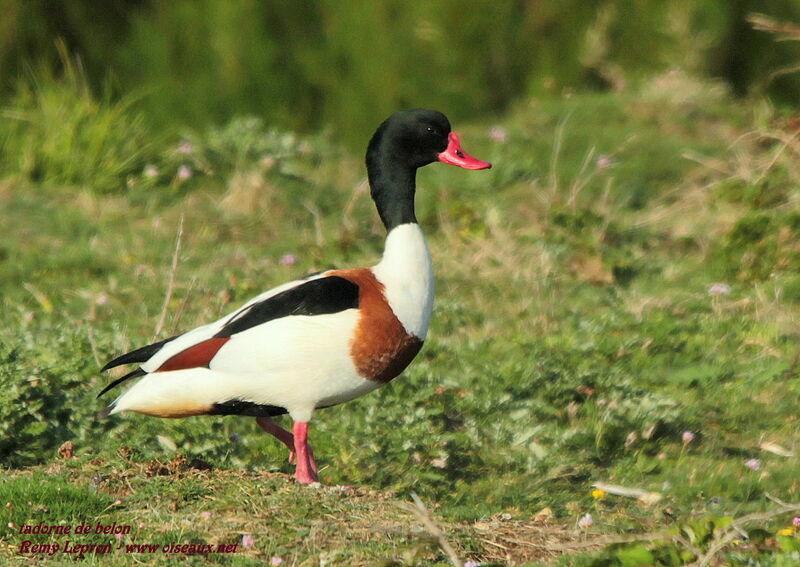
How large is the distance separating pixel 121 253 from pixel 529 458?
3806mm

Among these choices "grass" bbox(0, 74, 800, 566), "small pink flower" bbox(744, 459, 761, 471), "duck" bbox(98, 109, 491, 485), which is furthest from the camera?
"small pink flower" bbox(744, 459, 761, 471)

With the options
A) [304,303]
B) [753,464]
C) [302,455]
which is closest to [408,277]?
[304,303]

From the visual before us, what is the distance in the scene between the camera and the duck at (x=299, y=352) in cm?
463

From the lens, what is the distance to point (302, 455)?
4742 mm

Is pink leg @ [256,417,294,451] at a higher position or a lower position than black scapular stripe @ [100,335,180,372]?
lower

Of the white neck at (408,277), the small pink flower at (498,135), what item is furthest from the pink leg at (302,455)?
the small pink flower at (498,135)

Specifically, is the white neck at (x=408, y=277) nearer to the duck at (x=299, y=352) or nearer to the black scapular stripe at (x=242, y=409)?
the duck at (x=299, y=352)

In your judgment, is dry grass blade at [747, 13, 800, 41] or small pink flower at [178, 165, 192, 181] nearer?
dry grass blade at [747, 13, 800, 41]

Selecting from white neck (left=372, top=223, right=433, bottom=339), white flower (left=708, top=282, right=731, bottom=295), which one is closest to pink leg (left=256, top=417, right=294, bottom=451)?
white neck (left=372, top=223, right=433, bottom=339)

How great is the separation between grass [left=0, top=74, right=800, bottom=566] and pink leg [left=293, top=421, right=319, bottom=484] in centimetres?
13

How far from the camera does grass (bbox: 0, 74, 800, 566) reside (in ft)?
13.9

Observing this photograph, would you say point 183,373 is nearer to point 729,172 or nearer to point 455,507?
point 455,507

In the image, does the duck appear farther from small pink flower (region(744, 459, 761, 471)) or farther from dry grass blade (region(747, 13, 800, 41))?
dry grass blade (region(747, 13, 800, 41))

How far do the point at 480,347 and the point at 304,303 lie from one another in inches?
88.2
